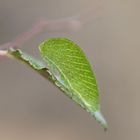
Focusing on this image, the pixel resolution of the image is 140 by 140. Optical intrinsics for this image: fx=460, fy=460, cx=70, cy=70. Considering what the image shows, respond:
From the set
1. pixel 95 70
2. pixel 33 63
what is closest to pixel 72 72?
pixel 33 63

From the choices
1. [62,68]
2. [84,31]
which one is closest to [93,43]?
[84,31]

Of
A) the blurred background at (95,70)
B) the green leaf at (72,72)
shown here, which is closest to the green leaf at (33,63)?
the green leaf at (72,72)

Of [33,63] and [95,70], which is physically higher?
[95,70]

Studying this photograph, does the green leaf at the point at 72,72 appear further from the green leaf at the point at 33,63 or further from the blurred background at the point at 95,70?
the blurred background at the point at 95,70

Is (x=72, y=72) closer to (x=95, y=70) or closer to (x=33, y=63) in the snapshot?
(x=33, y=63)

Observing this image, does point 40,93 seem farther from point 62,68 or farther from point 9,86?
point 62,68

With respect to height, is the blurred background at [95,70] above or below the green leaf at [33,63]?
above
